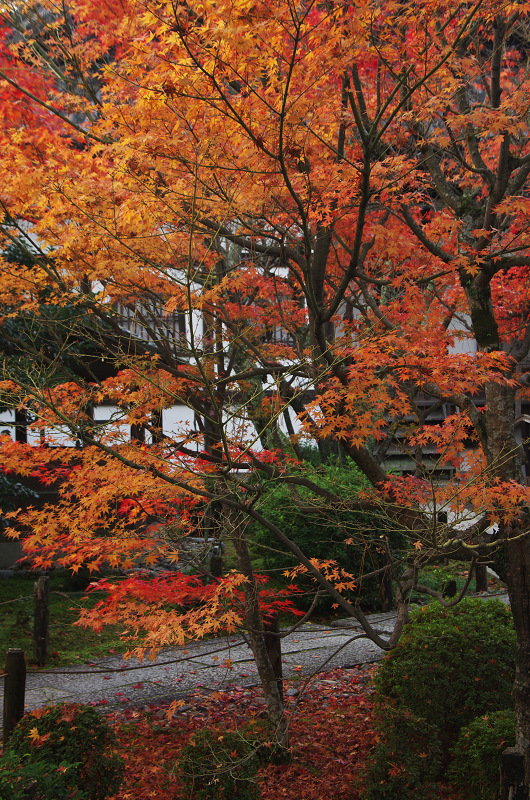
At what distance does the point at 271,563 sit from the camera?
12234 millimetres

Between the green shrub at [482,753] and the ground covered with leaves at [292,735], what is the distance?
91 centimetres

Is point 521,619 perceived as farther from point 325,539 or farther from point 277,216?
point 325,539

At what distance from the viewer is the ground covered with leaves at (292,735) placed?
5.81m

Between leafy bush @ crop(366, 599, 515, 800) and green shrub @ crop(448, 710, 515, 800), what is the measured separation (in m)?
0.21

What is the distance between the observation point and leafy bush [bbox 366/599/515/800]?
5512 millimetres

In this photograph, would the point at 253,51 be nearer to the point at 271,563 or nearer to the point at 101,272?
the point at 101,272

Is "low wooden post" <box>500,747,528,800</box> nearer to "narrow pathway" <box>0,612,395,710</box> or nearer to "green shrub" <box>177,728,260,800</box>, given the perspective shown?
"green shrub" <box>177,728,260,800</box>

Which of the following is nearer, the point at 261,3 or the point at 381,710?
the point at 261,3

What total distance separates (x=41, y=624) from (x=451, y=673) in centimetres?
599

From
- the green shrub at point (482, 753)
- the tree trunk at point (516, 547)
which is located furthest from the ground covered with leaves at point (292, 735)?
the tree trunk at point (516, 547)

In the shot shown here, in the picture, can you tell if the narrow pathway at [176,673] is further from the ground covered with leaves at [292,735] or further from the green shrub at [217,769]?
the green shrub at [217,769]

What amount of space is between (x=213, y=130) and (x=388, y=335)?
256cm

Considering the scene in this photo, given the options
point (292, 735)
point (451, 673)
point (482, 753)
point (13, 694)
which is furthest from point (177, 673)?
point (482, 753)

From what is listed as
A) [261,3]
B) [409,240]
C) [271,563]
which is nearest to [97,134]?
[261,3]
